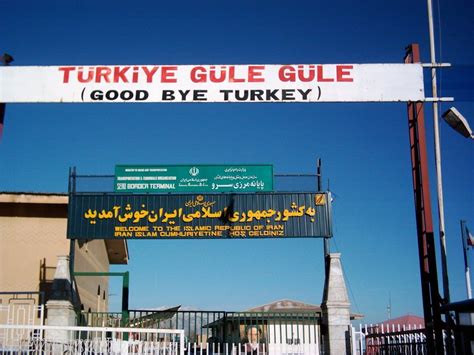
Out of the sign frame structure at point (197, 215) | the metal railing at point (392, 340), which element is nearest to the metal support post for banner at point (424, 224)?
the metal railing at point (392, 340)

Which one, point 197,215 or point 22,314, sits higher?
point 197,215

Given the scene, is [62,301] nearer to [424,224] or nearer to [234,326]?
[234,326]

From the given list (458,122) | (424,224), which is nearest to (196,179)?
(424,224)

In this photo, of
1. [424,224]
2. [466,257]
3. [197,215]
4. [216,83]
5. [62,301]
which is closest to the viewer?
[216,83]

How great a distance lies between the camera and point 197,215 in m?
19.5

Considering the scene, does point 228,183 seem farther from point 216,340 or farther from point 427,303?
point 427,303

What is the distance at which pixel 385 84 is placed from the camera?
13.3 metres

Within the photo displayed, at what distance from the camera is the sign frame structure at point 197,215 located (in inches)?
761

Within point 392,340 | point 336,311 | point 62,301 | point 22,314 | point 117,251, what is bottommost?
point 392,340

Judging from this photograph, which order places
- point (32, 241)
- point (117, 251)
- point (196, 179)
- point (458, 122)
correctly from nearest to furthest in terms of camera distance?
point (458, 122), point (196, 179), point (32, 241), point (117, 251)

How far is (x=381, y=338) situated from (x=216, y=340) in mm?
4788

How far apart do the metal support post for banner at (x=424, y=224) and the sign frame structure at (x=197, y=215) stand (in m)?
5.38

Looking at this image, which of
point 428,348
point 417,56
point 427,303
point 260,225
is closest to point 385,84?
point 417,56

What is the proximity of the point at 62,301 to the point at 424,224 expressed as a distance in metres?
10.2
